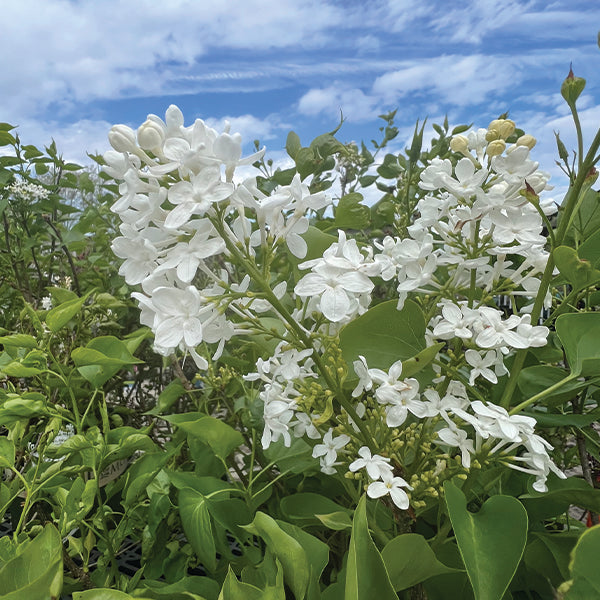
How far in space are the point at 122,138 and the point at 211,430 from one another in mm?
283

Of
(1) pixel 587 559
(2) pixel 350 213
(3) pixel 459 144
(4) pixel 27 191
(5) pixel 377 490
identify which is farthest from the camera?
(4) pixel 27 191

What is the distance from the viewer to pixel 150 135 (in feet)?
1.32

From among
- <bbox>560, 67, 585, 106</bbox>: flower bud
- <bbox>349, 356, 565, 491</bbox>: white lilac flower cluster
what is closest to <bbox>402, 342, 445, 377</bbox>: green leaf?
<bbox>349, 356, 565, 491</bbox>: white lilac flower cluster

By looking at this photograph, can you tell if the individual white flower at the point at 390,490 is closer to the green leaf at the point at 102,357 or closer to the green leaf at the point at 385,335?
the green leaf at the point at 385,335

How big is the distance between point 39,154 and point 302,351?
1.05 m

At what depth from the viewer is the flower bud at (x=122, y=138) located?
41 cm

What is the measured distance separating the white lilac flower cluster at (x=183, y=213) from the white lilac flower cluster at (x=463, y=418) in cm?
13

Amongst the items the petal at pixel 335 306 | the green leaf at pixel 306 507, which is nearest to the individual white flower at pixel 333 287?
the petal at pixel 335 306

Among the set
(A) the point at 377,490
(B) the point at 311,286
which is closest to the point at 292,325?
(B) the point at 311,286

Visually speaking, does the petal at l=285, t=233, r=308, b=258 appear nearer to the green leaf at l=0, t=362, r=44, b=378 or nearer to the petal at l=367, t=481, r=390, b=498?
the petal at l=367, t=481, r=390, b=498

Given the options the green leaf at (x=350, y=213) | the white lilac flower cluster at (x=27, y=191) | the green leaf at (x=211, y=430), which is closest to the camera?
the green leaf at (x=211, y=430)

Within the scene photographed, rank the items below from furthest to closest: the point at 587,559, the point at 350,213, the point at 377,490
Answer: the point at 350,213
the point at 377,490
the point at 587,559

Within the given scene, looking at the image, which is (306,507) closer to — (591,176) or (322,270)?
(322,270)

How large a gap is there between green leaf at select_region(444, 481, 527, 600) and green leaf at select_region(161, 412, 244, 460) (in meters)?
0.23
